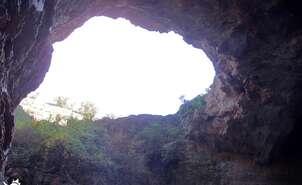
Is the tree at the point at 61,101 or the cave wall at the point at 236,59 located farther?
the tree at the point at 61,101

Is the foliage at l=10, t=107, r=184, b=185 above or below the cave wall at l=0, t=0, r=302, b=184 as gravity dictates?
below

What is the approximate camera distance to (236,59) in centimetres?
1327

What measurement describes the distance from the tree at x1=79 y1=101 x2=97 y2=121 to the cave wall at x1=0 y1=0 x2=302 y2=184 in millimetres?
4355

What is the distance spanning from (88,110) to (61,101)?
1.99m

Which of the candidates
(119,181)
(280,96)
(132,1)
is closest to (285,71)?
(280,96)

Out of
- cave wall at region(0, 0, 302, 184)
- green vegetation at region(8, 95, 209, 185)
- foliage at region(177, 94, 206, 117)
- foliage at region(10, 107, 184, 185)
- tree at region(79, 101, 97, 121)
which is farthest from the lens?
foliage at region(177, 94, 206, 117)

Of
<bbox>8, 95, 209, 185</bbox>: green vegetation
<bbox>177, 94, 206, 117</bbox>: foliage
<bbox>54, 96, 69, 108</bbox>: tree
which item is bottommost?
<bbox>8, 95, 209, 185</bbox>: green vegetation

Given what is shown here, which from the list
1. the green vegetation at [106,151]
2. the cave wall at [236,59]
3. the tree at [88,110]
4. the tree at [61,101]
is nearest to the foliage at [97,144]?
the green vegetation at [106,151]

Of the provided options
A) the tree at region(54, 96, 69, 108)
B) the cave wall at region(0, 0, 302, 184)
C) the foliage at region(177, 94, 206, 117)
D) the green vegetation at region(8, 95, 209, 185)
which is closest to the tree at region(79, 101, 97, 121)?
the green vegetation at region(8, 95, 209, 185)

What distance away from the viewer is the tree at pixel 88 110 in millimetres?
17422

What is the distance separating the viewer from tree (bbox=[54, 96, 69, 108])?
19938 mm

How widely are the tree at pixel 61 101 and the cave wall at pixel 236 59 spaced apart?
252 inches

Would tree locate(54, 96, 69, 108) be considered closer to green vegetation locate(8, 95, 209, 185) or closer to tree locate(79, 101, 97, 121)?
tree locate(79, 101, 97, 121)

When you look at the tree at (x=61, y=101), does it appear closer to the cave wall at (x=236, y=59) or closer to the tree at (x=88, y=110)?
the tree at (x=88, y=110)
